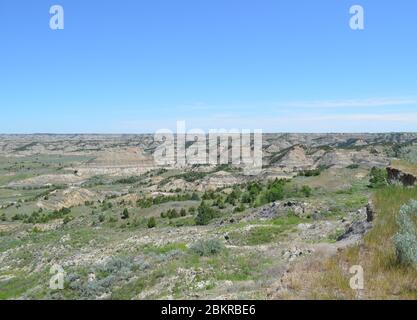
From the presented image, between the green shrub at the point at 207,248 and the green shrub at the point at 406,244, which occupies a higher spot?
the green shrub at the point at 406,244

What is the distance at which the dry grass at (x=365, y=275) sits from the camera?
23.9 feet

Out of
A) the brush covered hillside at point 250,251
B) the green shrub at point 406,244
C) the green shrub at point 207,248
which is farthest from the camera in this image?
the green shrub at point 207,248

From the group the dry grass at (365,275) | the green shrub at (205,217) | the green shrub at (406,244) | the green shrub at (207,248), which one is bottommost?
the green shrub at (205,217)

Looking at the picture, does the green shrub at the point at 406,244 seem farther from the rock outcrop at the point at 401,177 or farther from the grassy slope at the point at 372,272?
the rock outcrop at the point at 401,177

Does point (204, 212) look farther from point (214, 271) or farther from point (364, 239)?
point (364, 239)

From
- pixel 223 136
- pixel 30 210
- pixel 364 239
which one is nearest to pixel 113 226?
pixel 364 239

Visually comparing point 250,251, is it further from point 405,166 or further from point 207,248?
point 405,166

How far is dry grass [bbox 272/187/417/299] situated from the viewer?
7.28m

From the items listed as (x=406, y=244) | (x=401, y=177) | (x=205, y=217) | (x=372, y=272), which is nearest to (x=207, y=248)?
(x=401, y=177)

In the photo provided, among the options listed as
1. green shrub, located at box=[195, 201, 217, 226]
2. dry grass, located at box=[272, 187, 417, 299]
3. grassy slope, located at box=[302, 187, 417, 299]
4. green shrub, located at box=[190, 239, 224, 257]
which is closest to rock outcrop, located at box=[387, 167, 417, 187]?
grassy slope, located at box=[302, 187, 417, 299]

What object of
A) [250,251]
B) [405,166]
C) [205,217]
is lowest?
→ [205,217]

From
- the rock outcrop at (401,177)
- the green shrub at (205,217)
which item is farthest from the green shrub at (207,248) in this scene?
the green shrub at (205,217)

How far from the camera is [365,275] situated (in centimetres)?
797

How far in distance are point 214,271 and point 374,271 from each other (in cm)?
680
